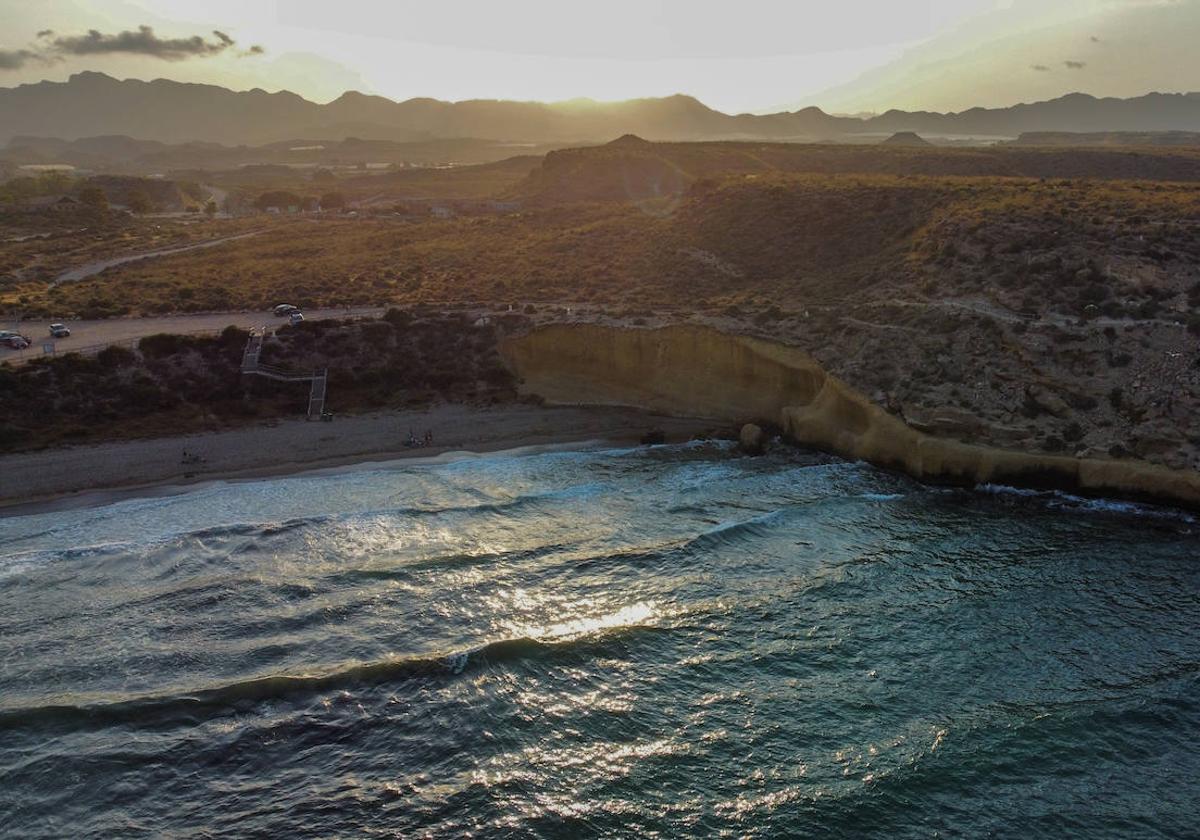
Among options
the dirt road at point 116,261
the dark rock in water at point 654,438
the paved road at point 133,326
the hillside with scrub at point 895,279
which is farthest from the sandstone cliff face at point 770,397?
the dirt road at point 116,261

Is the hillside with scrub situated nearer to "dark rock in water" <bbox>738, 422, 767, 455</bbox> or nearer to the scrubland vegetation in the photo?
"dark rock in water" <bbox>738, 422, 767, 455</bbox>

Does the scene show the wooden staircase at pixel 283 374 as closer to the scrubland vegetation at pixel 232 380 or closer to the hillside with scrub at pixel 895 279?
the scrubland vegetation at pixel 232 380

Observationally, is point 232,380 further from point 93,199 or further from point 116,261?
point 93,199

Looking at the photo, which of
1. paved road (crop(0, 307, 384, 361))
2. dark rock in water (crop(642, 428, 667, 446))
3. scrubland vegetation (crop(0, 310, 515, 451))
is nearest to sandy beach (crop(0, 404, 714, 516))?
dark rock in water (crop(642, 428, 667, 446))

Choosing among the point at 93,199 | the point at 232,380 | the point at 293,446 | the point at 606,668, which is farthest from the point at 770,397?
the point at 93,199

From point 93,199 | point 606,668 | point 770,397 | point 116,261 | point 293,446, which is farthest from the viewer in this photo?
point 93,199

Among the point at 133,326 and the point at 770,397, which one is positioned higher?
the point at 133,326
